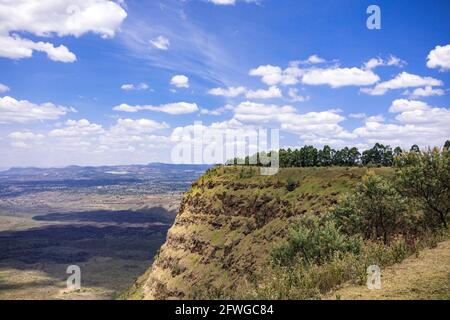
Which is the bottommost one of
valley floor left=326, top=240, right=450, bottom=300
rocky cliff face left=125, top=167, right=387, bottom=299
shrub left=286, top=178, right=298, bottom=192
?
rocky cliff face left=125, top=167, right=387, bottom=299

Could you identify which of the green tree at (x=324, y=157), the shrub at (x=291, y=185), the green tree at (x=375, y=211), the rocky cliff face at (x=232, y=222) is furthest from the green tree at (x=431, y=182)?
the green tree at (x=324, y=157)

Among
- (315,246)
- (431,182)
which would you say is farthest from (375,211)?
(315,246)

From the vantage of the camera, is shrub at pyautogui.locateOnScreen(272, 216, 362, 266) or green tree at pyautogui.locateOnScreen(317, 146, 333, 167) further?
green tree at pyautogui.locateOnScreen(317, 146, 333, 167)

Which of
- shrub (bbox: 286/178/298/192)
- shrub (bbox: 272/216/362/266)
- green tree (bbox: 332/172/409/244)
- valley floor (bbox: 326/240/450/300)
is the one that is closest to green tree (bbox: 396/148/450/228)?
green tree (bbox: 332/172/409/244)

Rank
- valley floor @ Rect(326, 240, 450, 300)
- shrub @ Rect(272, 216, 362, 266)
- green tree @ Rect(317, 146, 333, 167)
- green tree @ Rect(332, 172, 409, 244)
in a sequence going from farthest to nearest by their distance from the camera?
1. green tree @ Rect(317, 146, 333, 167)
2. green tree @ Rect(332, 172, 409, 244)
3. shrub @ Rect(272, 216, 362, 266)
4. valley floor @ Rect(326, 240, 450, 300)

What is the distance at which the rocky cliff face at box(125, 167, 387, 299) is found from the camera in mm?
84000

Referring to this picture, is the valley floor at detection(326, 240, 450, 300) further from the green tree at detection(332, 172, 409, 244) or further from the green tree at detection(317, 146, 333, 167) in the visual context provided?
the green tree at detection(317, 146, 333, 167)

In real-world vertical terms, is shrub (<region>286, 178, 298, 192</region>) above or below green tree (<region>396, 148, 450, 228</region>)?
below

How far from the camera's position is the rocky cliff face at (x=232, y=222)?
84000 millimetres

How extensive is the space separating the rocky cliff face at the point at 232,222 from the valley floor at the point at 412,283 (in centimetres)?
6323

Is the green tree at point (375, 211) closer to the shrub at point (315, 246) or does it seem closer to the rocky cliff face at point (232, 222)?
the shrub at point (315, 246)

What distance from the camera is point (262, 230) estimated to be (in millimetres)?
90875

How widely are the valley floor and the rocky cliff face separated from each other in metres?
63.2
